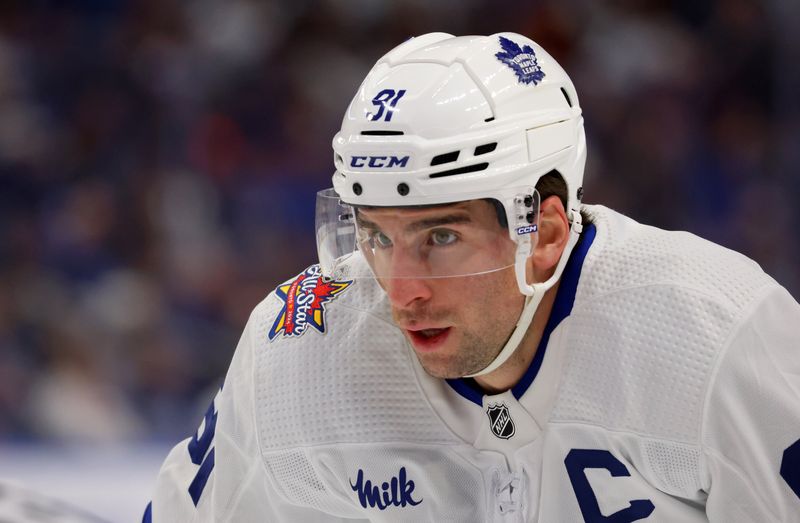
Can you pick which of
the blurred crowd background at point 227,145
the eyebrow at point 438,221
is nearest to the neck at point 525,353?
the eyebrow at point 438,221

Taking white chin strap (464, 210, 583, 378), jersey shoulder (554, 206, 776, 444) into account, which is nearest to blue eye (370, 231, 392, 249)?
white chin strap (464, 210, 583, 378)

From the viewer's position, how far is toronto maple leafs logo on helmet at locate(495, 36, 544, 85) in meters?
2.21

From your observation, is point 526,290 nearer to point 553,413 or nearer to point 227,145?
point 553,413

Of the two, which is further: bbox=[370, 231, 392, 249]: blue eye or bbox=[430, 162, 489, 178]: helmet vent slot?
bbox=[370, 231, 392, 249]: blue eye

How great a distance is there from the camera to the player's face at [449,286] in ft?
7.01

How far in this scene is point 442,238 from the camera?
215 centimetres

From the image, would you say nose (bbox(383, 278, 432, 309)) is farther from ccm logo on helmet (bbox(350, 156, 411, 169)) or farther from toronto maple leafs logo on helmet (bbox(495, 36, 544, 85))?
toronto maple leafs logo on helmet (bbox(495, 36, 544, 85))

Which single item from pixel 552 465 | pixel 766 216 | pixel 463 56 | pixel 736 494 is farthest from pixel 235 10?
pixel 736 494

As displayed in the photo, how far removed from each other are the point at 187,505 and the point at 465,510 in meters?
0.71

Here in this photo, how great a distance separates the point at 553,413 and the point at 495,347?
187mm

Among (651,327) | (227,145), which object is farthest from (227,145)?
(651,327)

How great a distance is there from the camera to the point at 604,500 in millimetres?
2240

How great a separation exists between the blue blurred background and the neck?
7.55ft

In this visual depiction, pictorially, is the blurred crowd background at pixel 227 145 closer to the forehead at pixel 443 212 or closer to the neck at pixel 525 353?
the neck at pixel 525 353
